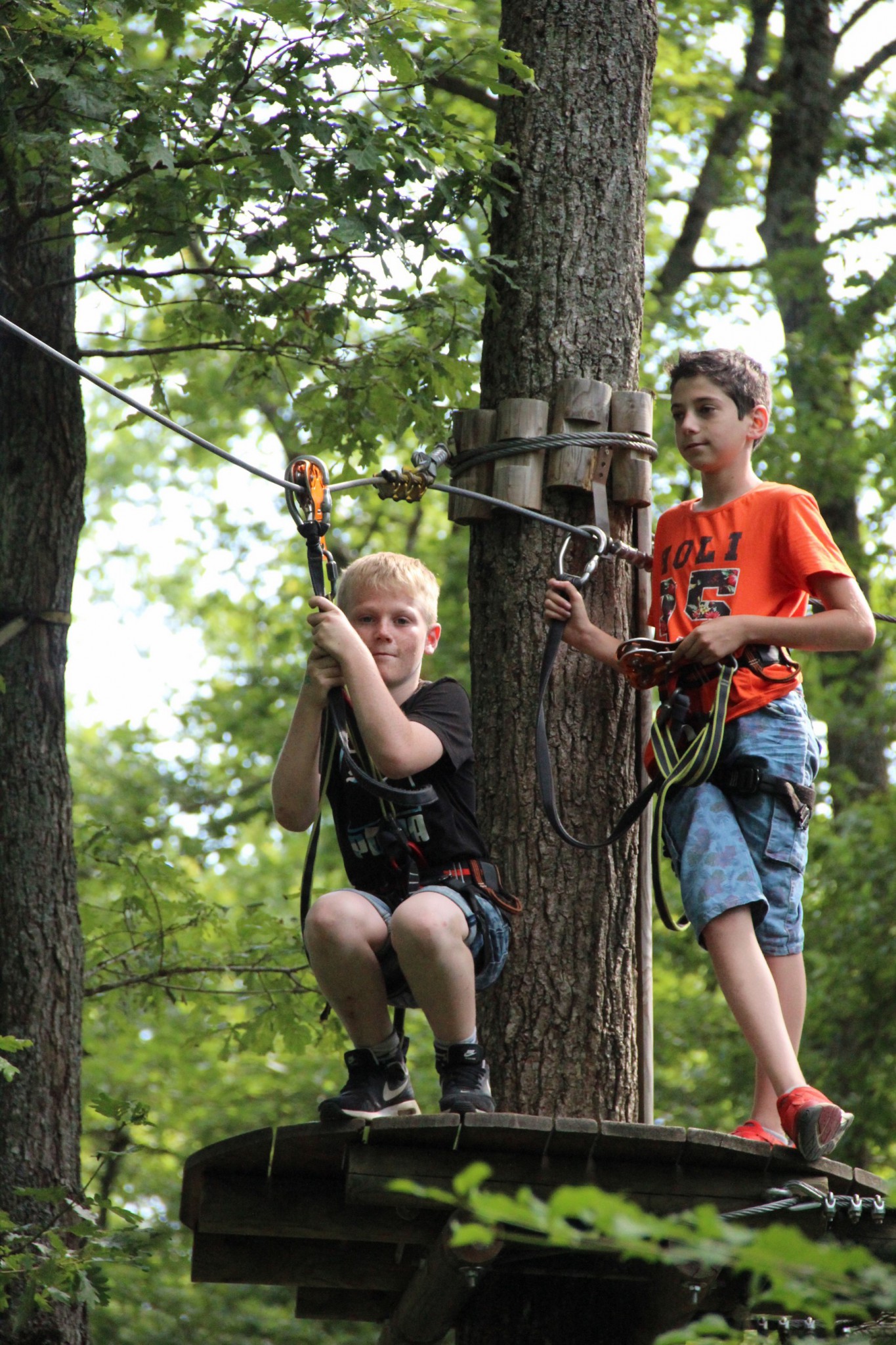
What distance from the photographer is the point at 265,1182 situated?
3.40m

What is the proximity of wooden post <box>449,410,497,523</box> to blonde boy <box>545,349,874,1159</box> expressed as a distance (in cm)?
39

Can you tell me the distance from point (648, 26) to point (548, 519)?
5.62 feet

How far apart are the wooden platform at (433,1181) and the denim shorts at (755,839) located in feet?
1.80

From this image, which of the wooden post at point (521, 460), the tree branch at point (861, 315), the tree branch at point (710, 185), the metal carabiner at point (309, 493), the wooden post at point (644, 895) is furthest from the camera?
the tree branch at point (710, 185)

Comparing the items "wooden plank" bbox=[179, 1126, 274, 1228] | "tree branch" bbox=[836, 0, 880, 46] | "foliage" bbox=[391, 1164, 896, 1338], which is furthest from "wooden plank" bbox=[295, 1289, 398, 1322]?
"tree branch" bbox=[836, 0, 880, 46]

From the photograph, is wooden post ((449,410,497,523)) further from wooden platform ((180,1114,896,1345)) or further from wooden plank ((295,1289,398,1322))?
wooden plank ((295,1289,398,1322))

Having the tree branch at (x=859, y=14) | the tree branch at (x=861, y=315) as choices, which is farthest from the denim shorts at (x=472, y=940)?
the tree branch at (x=859, y=14)

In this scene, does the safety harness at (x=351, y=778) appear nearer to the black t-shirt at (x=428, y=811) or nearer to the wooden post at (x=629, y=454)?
the black t-shirt at (x=428, y=811)

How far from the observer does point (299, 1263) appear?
3.75m

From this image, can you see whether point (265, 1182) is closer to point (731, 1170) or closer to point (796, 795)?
point (731, 1170)

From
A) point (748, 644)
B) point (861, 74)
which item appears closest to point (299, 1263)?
point (748, 644)

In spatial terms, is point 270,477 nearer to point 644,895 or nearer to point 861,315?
point 644,895

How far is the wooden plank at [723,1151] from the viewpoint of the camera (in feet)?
9.72

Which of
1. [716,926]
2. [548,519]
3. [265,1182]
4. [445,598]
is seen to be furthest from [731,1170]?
[445,598]
